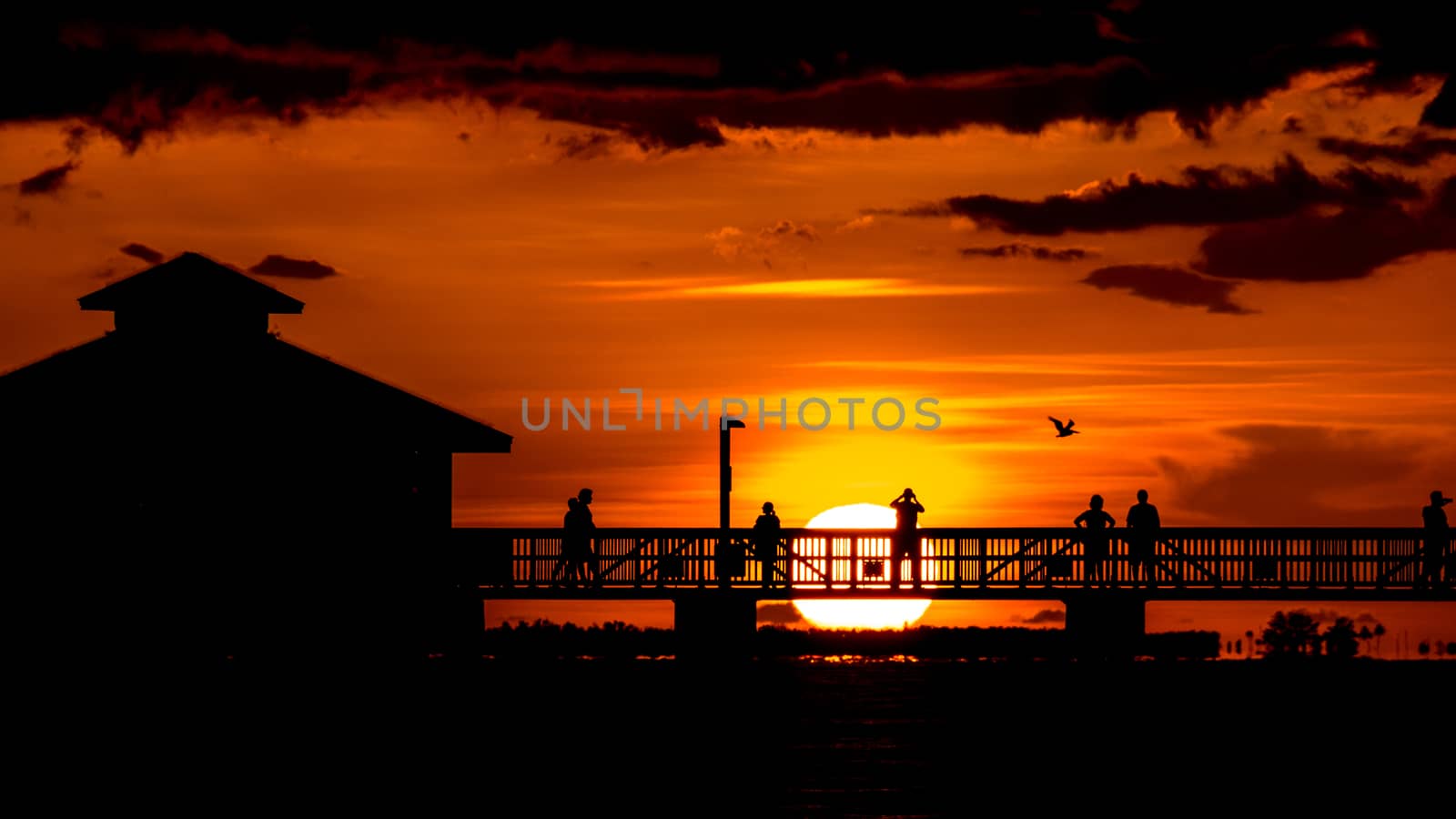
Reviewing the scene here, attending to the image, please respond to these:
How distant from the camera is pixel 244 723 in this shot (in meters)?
23.1

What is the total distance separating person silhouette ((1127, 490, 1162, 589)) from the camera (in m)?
39.1

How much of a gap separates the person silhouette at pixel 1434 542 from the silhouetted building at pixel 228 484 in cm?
1670

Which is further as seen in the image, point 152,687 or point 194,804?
point 152,687

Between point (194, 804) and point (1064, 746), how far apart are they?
7958mm

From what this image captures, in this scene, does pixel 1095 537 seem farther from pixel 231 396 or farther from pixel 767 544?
pixel 231 396

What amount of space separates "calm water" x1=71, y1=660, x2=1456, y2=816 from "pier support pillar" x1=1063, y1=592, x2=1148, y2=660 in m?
8.44

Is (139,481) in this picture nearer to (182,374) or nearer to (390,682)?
(182,374)

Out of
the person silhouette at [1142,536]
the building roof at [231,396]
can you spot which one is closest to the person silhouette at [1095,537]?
the person silhouette at [1142,536]

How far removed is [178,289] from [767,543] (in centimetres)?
1197

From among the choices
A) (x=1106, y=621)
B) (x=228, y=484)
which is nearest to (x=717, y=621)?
(x=1106, y=621)

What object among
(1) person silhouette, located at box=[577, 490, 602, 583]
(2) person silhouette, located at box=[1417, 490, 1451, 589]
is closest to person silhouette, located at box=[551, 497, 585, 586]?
(1) person silhouette, located at box=[577, 490, 602, 583]

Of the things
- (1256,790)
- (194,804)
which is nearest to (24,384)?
(194,804)

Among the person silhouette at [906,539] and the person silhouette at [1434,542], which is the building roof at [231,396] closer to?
the person silhouette at [906,539]

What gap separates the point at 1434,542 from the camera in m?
39.9
